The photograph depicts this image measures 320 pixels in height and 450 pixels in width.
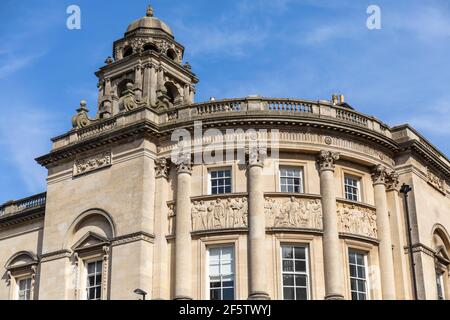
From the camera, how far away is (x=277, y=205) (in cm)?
3041

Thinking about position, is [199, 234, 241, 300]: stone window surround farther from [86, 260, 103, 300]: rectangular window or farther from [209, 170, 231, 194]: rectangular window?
[86, 260, 103, 300]: rectangular window

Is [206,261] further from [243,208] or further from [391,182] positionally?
[391,182]

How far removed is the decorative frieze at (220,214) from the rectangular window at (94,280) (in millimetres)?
4327

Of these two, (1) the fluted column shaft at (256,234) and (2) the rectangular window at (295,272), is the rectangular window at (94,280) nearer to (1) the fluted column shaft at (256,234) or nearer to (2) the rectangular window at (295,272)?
(1) the fluted column shaft at (256,234)

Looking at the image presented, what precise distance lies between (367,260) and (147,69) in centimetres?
1613

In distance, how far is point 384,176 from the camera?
32875 mm

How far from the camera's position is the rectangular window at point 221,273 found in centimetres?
2950

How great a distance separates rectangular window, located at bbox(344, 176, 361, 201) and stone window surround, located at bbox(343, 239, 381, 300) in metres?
2.09

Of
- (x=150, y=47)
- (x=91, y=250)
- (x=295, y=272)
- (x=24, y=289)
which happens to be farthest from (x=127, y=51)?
(x=295, y=272)
